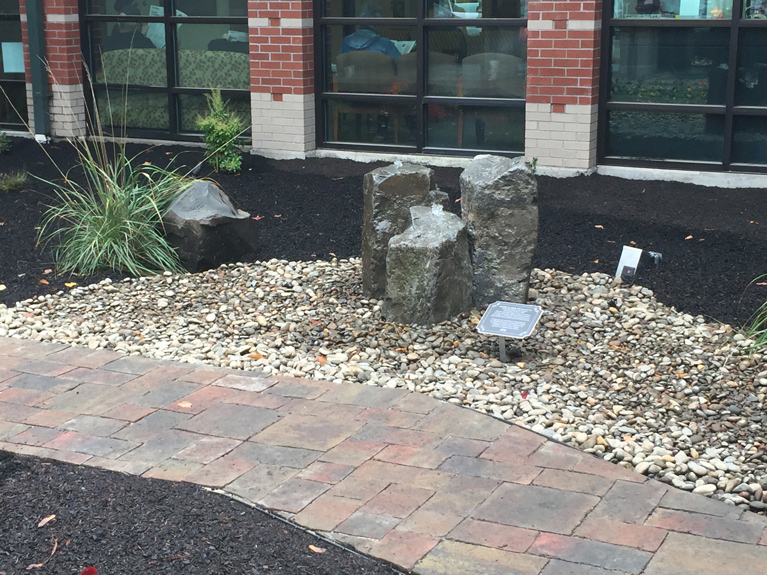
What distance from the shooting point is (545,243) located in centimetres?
746

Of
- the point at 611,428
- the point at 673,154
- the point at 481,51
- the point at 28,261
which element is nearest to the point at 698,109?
the point at 673,154

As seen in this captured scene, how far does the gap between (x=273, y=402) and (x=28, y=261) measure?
3.40m

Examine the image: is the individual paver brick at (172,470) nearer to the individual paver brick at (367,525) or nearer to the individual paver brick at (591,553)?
the individual paver brick at (367,525)

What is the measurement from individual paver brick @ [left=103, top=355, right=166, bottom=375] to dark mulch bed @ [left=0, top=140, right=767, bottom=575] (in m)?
1.22

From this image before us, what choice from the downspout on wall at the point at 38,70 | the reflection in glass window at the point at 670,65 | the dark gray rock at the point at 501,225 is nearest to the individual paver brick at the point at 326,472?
the dark gray rock at the point at 501,225

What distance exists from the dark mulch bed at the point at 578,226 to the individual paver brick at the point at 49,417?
6.79 feet

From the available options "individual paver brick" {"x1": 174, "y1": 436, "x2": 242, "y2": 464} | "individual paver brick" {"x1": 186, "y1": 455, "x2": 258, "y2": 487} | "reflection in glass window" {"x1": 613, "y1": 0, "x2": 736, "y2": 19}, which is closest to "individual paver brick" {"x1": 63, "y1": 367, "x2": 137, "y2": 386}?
"individual paver brick" {"x1": 174, "y1": 436, "x2": 242, "y2": 464}

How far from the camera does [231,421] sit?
15.7ft

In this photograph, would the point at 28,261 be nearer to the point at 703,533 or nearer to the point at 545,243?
the point at 545,243

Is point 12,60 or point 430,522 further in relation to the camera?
point 12,60

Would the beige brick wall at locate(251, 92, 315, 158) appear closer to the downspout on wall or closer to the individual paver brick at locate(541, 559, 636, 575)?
the downspout on wall

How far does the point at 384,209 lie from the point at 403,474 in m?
2.53

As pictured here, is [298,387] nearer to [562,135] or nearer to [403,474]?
[403,474]

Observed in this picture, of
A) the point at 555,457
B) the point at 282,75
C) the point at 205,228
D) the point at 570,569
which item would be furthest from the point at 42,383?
the point at 282,75
